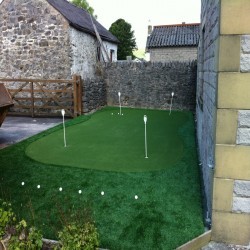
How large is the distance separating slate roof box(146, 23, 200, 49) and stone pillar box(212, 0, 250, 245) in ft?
60.8

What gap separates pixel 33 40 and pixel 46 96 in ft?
9.99

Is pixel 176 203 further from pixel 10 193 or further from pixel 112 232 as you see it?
pixel 10 193

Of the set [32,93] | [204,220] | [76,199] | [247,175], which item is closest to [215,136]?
[247,175]

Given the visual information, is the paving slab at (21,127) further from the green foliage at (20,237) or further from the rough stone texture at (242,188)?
the rough stone texture at (242,188)

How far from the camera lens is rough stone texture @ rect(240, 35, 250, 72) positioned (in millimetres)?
3410

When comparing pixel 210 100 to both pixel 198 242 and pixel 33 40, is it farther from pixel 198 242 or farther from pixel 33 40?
pixel 33 40

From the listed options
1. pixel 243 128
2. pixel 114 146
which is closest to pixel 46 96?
pixel 114 146

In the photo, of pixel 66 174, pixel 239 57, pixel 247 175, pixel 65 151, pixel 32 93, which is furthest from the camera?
pixel 32 93

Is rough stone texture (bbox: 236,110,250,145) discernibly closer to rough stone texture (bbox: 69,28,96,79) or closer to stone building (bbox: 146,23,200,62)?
rough stone texture (bbox: 69,28,96,79)

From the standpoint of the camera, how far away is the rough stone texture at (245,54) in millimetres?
3410

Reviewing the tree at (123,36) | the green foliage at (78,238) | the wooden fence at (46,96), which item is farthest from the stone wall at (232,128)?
the tree at (123,36)

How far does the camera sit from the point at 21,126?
11.6 metres

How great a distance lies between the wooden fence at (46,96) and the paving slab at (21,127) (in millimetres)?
690

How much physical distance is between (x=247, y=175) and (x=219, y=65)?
1467 millimetres
